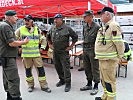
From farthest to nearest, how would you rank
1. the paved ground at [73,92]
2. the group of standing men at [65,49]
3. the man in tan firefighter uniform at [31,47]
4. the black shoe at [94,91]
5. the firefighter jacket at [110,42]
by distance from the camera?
the man in tan firefighter uniform at [31,47] < the black shoe at [94,91] < the paved ground at [73,92] < the group of standing men at [65,49] < the firefighter jacket at [110,42]

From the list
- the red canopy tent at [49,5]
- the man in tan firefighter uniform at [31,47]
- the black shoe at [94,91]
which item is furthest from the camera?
the red canopy tent at [49,5]

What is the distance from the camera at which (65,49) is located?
5.97 metres

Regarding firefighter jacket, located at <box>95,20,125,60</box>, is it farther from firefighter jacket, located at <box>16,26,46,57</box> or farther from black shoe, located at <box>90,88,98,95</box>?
firefighter jacket, located at <box>16,26,46,57</box>

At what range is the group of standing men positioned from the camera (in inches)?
177

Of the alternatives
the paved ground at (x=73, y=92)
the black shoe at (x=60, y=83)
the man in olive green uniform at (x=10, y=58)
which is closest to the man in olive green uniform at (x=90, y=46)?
the paved ground at (x=73, y=92)

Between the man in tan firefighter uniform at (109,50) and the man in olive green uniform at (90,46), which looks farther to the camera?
the man in olive green uniform at (90,46)

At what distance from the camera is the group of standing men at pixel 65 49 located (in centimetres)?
449

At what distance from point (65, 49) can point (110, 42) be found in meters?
1.69

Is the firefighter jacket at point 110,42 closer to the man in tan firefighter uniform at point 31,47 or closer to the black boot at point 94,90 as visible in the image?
the black boot at point 94,90

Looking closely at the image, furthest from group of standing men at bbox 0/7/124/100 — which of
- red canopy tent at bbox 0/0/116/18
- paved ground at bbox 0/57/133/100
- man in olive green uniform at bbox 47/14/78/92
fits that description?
red canopy tent at bbox 0/0/116/18

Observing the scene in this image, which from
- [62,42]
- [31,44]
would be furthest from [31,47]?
[62,42]

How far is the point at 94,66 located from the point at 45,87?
4.15ft

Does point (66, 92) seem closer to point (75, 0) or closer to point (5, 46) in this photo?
point (5, 46)

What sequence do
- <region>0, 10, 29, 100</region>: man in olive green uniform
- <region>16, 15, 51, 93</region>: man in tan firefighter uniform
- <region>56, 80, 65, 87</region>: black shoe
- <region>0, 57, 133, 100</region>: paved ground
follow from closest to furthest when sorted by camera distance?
<region>0, 10, 29, 100</region>: man in olive green uniform → <region>0, 57, 133, 100</region>: paved ground → <region>16, 15, 51, 93</region>: man in tan firefighter uniform → <region>56, 80, 65, 87</region>: black shoe
